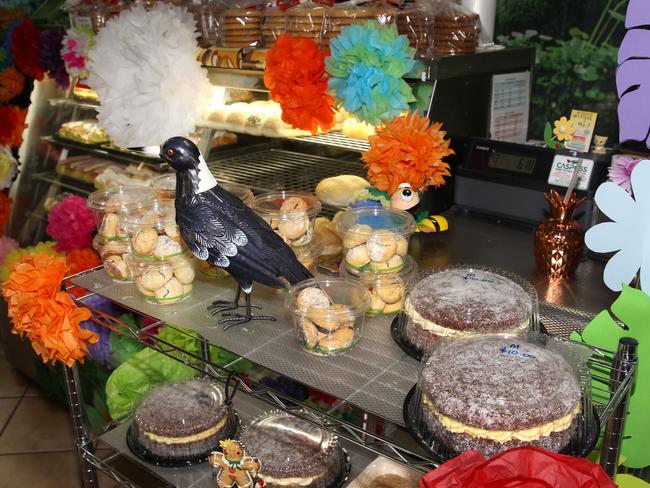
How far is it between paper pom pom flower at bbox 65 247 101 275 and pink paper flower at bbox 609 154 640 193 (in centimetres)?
212

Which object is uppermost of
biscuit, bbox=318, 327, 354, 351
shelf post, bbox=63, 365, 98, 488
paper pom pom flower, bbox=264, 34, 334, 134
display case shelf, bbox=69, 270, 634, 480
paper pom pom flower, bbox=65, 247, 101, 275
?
paper pom pom flower, bbox=264, 34, 334, 134

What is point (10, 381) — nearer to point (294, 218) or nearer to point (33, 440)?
point (33, 440)

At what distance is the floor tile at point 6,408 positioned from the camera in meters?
3.29

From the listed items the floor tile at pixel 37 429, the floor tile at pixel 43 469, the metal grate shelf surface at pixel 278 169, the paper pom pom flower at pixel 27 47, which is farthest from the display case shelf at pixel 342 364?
the paper pom pom flower at pixel 27 47

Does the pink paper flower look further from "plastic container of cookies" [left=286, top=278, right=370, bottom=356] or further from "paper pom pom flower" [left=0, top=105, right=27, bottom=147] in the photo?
"paper pom pom flower" [left=0, top=105, right=27, bottom=147]

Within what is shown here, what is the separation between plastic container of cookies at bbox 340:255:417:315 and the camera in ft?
5.18

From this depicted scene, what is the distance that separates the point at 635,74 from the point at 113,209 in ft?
4.60

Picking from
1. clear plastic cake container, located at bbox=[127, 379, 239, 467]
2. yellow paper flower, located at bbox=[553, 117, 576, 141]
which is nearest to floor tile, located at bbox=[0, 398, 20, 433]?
clear plastic cake container, located at bbox=[127, 379, 239, 467]

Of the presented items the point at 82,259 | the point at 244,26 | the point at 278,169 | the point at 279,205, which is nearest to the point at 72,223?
the point at 82,259

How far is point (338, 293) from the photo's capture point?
153 cm

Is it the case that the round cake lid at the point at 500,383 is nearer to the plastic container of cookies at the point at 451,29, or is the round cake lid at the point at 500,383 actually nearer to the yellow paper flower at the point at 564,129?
the yellow paper flower at the point at 564,129

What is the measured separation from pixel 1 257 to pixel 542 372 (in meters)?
3.26

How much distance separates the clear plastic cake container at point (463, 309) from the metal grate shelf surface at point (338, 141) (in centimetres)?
88

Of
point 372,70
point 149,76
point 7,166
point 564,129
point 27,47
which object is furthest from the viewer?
point 7,166
